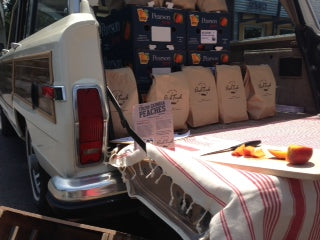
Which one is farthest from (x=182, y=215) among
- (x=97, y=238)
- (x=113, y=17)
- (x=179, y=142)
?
(x=113, y=17)

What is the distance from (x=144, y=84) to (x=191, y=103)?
40 cm

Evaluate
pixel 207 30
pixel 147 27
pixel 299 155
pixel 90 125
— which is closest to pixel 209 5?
pixel 207 30

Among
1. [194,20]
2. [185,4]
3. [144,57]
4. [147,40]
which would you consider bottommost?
[144,57]

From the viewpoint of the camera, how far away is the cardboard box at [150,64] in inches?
114

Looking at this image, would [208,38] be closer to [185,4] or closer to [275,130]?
[185,4]

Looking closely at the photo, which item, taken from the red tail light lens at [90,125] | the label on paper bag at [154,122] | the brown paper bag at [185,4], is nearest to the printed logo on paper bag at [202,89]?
the brown paper bag at [185,4]

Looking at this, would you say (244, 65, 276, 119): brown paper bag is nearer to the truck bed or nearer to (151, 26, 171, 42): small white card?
the truck bed

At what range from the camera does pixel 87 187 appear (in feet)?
6.24

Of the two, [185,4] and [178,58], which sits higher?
[185,4]

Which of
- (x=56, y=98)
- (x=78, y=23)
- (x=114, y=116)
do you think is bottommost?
(x=114, y=116)

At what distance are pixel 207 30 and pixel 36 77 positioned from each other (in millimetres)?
1625

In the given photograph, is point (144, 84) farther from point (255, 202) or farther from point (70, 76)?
point (255, 202)

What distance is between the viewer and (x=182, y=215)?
1.74 m

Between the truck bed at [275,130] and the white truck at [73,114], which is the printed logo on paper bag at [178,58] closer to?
the truck bed at [275,130]
